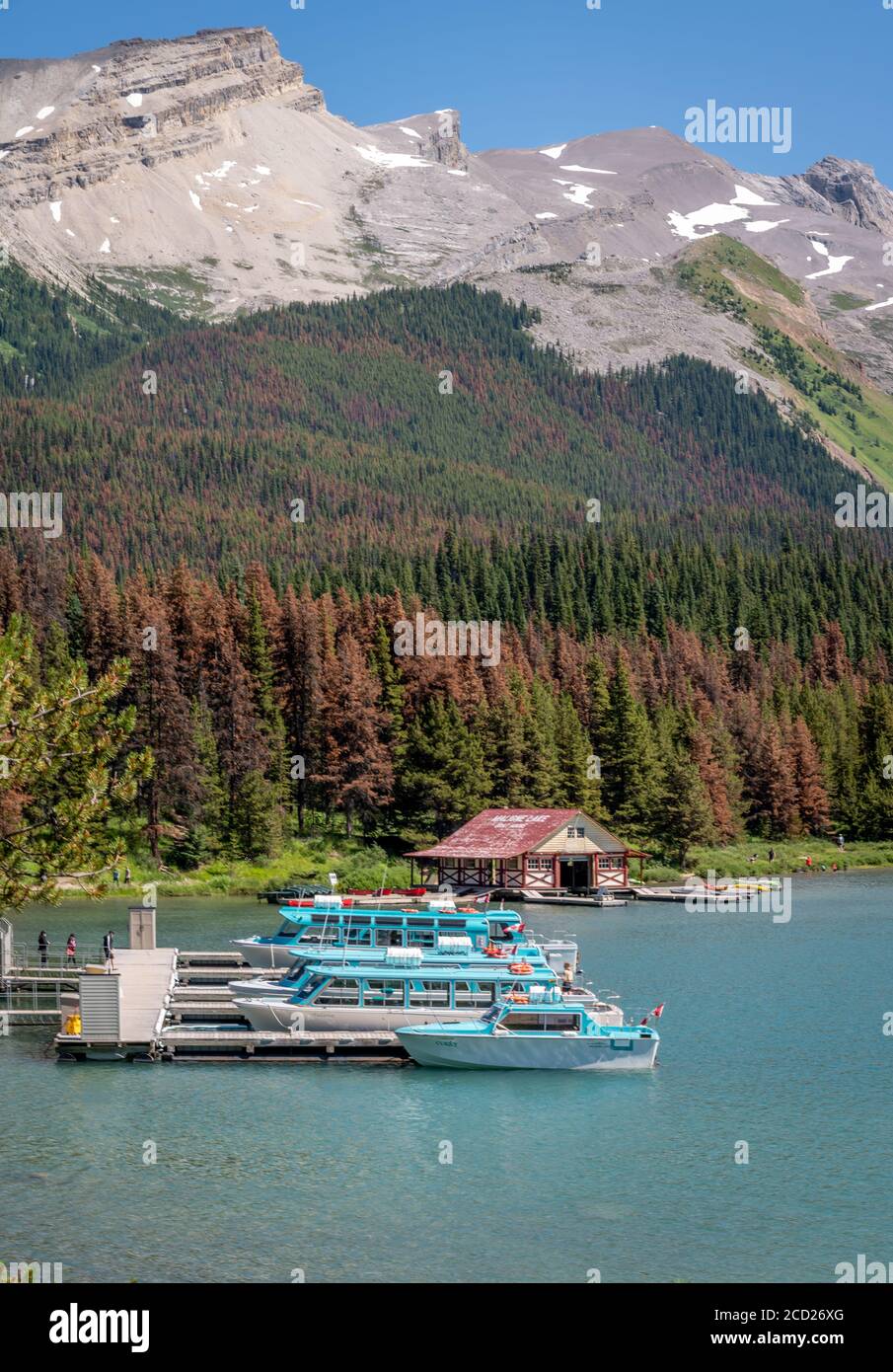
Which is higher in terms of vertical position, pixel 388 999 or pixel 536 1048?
pixel 388 999

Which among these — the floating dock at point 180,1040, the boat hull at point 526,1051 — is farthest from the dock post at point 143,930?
the boat hull at point 526,1051

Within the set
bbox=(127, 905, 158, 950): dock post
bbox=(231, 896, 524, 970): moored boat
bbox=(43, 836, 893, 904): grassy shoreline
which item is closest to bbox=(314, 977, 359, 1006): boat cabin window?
bbox=(231, 896, 524, 970): moored boat

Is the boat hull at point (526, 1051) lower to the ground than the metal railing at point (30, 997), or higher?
lower

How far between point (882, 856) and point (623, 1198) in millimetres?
96780

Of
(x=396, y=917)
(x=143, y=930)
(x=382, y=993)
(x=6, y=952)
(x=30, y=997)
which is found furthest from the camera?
(x=143, y=930)

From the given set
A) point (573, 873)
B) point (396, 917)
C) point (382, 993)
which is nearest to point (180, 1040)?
point (382, 993)

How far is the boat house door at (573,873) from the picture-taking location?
113m

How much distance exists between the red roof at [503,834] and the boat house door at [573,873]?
228 centimetres

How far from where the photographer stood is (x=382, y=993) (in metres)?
58.0

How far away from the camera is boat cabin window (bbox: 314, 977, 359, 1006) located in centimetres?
5816

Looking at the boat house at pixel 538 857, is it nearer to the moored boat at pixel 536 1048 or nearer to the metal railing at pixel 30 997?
the metal railing at pixel 30 997

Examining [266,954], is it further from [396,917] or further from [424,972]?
[424,972]

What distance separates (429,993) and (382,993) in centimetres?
168
